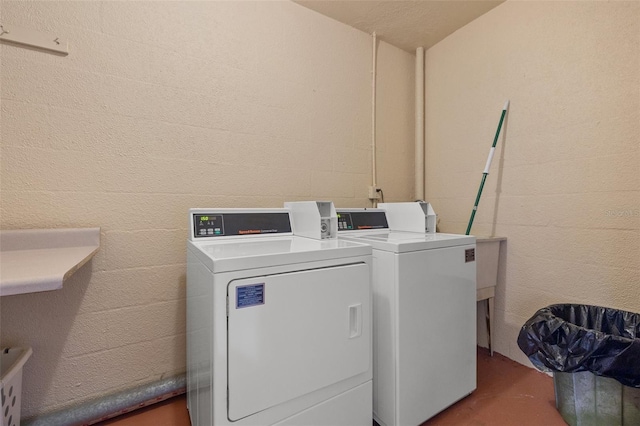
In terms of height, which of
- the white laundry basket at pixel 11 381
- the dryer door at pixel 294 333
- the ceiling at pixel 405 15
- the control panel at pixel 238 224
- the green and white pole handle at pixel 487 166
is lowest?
the white laundry basket at pixel 11 381

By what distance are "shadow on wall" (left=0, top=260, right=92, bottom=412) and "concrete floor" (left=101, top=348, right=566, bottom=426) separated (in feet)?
1.22

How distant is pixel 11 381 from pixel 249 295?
3.59 ft

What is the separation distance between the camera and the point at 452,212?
7.98 ft

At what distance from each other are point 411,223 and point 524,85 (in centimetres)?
120

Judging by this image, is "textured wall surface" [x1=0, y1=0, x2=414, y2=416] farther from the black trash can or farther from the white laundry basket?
the black trash can

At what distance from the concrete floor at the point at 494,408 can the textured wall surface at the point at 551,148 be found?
0.92ft

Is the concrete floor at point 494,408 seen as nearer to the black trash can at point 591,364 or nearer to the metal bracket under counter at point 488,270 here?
the black trash can at point 591,364

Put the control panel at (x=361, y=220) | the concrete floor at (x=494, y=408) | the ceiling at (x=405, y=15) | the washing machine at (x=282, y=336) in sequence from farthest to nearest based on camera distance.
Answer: the ceiling at (x=405, y=15), the control panel at (x=361, y=220), the concrete floor at (x=494, y=408), the washing machine at (x=282, y=336)

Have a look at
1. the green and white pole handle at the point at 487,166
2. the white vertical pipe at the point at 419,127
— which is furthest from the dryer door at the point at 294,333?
the white vertical pipe at the point at 419,127

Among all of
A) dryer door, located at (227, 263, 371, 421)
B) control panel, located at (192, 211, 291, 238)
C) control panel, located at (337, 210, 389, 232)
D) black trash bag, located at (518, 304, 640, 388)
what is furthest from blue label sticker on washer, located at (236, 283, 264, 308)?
black trash bag, located at (518, 304, 640, 388)

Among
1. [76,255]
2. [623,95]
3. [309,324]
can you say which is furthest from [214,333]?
[623,95]

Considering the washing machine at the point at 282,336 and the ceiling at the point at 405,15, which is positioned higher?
the ceiling at the point at 405,15

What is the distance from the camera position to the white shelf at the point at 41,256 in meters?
0.80

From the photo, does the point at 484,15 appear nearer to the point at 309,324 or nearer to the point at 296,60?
the point at 296,60
